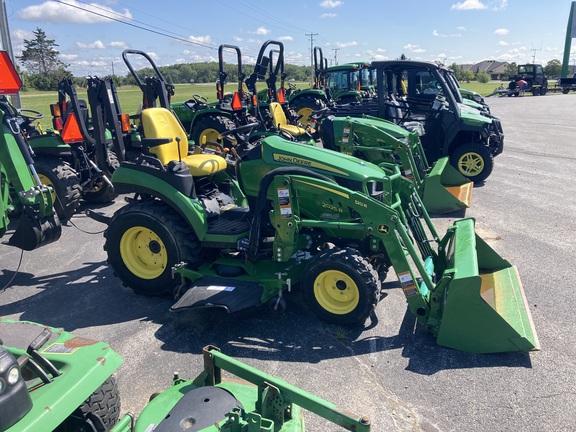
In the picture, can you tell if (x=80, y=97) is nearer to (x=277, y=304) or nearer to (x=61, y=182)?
(x=61, y=182)

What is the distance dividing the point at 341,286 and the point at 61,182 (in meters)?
4.97

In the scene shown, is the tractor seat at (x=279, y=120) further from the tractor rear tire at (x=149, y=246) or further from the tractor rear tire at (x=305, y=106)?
the tractor rear tire at (x=149, y=246)

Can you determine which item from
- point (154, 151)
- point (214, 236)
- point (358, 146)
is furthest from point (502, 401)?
point (358, 146)

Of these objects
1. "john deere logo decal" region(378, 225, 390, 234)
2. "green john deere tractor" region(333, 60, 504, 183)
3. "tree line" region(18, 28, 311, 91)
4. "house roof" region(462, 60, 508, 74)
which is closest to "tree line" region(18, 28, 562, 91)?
"tree line" region(18, 28, 311, 91)

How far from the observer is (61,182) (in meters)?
6.91

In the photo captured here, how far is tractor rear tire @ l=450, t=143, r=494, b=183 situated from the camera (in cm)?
873

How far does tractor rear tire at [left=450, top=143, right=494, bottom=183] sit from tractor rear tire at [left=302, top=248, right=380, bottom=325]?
5873 millimetres

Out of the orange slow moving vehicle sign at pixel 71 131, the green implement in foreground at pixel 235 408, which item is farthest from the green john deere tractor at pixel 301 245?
the orange slow moving vehicle sign at pixel 71 131

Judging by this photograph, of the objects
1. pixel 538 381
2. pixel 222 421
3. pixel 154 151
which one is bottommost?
pixel 538 381

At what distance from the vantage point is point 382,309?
4246 millimetres

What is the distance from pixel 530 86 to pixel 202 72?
3822cm

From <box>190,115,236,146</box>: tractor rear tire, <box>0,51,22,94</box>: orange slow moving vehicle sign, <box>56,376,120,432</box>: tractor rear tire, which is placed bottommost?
<box>56,376,120,432</box>: tractor rear tire

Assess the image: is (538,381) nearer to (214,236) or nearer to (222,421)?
(222,421)

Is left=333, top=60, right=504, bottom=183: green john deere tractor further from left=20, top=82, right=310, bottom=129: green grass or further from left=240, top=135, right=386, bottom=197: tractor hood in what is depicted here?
left=20, top=82, right=310, bottom=129: green grass
